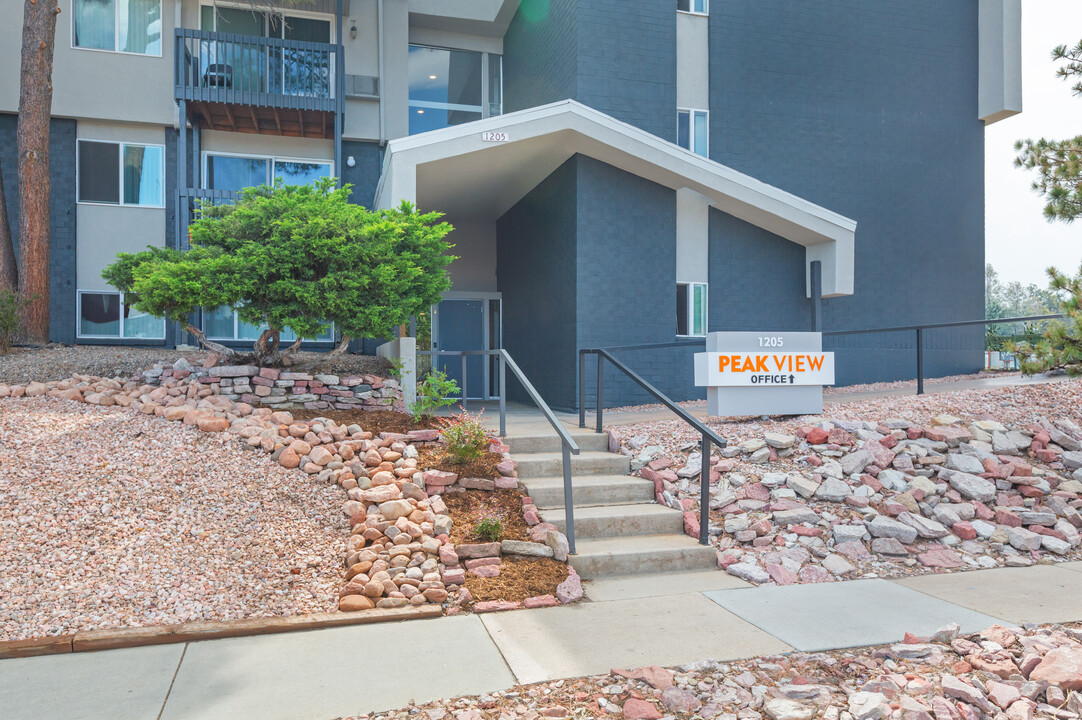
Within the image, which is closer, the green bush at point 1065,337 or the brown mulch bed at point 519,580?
the brown mulch bed at point 519,580

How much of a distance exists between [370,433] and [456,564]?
195cm

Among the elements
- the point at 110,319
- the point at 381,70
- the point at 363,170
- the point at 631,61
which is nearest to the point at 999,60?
the point at 631,61

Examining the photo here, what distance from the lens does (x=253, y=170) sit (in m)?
13.5

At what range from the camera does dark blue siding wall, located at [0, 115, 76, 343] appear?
484 inches

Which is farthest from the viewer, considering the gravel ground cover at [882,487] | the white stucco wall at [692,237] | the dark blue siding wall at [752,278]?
the dark blue siding wall at [752,278]

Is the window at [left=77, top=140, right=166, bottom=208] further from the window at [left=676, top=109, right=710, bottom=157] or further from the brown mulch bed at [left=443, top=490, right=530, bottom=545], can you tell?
the brown mulch bed at [left=443, top=490, right=530, bottom=545]

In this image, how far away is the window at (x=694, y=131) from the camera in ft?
39.6

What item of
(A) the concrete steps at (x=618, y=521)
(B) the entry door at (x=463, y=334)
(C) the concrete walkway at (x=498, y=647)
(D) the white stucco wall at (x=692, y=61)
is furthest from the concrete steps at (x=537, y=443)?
(D) the white stucco wall at (x=692, y=61)

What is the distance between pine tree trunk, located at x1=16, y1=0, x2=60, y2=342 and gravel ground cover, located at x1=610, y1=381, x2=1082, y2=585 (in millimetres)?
9772

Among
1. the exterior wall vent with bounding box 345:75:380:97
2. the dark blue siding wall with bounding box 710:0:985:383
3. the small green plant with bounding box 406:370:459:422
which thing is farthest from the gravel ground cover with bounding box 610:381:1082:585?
the exterior wall vent with bounding box 345:75:380:97

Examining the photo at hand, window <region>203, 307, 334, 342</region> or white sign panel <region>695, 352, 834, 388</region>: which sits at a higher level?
window <region>203, 307, 334, 342</region>

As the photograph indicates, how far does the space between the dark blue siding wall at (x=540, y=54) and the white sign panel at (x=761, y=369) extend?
236 inches

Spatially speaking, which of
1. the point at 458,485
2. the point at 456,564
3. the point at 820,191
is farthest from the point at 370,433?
the point at 820,191

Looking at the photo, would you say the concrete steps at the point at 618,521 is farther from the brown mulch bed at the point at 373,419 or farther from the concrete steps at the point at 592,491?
the brown mulch bed at the point at 373,419
